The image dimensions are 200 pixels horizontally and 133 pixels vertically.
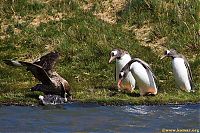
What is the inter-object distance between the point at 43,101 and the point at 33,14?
10.5m

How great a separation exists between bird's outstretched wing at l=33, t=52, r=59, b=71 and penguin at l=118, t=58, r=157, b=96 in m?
2.32

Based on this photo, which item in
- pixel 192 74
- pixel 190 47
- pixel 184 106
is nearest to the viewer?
pixel 184 106

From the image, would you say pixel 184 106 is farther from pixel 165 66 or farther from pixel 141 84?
pixel 165 66

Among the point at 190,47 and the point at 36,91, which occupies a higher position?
the point at 190,47

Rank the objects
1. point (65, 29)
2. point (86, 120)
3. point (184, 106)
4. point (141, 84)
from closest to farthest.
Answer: point (86, 120) → point (184, 106) → point (141, 84) → point (65, 29)

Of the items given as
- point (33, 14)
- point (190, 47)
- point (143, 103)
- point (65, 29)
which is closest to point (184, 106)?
point (143, 103)

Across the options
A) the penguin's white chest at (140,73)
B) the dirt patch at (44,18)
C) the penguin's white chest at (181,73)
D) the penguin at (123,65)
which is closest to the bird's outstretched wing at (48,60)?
the penguin's white chest at (140,73)

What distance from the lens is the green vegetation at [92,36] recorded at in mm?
21609

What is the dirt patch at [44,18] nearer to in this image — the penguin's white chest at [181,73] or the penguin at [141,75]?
the penguin at [141,75]

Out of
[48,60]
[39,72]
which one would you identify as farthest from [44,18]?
[48,60]

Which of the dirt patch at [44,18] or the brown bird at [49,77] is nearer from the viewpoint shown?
the brown bird at [49,77]

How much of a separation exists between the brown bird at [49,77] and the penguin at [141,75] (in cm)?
202

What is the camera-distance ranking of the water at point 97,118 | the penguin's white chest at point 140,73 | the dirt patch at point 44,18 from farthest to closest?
1. the dirt patch at point 44,18
2. the penguin's white chest at point 140,73
3. the water at point 97,118

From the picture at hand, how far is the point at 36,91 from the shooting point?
63.2ft
